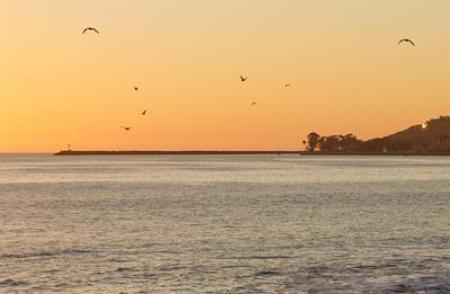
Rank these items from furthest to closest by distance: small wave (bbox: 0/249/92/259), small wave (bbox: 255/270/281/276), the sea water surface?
1. small wave (bbox: 0/249/92/259)
2. small wave (bbox: 255/270/281/276)
3. the sea water surface

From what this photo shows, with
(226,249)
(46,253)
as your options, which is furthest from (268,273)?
(46,253)

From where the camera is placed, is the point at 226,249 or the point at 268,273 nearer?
the point at 268,273

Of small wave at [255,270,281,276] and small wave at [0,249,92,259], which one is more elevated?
small wave at [255,270,281,276]

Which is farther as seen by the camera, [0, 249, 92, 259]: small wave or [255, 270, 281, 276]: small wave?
[0, 249, 92, 259]: small wave

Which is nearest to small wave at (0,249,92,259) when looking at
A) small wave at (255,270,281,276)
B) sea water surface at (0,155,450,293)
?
sea water surface at (0,155,450,293)

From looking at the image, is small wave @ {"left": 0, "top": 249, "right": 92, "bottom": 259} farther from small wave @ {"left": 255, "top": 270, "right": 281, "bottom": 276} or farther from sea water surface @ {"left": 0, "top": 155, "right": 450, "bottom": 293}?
small wave @ {"left": 255, "top": 270, "right": 281, "bottom": 276}

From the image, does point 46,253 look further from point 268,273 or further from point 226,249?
point 268,273

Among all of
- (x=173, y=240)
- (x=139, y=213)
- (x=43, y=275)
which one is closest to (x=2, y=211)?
(x=139, y=213)

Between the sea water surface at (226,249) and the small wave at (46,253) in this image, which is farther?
the small wave at (46,253)

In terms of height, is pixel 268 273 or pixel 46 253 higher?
pixel 268 273

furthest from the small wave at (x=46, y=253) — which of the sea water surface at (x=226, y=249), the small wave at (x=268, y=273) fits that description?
the small wave at (x=268, y=273)

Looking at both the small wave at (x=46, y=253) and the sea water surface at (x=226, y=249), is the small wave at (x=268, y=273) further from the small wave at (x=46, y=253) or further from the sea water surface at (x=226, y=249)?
the small wave at (x=46, y=253)

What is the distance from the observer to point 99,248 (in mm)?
48750

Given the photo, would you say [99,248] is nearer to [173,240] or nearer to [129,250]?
[129,250]
